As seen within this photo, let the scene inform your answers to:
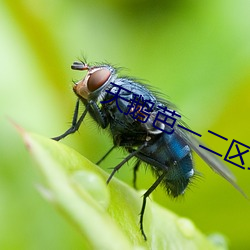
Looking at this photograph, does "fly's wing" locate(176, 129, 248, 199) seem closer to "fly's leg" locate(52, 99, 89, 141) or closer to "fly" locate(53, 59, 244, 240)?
"fly" locate(53, 59, 244, 240)

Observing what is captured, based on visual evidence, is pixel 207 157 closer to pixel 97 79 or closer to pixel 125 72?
pixel 97 79

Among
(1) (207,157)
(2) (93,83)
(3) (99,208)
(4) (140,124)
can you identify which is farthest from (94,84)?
(3) (99,208)

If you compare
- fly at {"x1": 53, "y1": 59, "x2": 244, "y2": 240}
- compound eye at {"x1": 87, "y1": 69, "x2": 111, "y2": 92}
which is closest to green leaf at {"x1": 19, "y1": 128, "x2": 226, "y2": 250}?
fly at {"x1": 53, "y1": 59, "x2": 244, "y2": 240}

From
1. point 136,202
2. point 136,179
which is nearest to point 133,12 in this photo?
point 136,179

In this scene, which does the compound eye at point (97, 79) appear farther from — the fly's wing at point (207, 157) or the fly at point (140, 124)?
the fly's wing at point (207, 157)

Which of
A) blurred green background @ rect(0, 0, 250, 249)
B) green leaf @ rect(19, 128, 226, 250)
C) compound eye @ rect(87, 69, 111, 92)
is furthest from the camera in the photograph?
blurred green background @ rect(0, 0, 250, 249)

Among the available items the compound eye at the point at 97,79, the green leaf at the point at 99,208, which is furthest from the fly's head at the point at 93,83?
the green leaf at the point at 99,208
